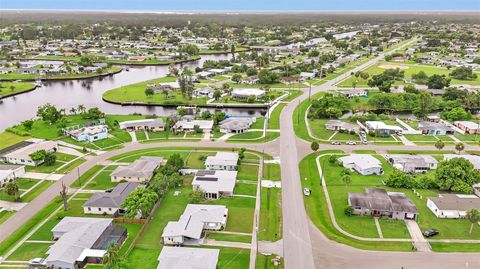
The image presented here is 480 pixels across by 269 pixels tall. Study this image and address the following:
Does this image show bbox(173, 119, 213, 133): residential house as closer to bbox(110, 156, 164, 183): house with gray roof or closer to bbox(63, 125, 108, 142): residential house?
bbox(63, 125, 108, 142): residential house

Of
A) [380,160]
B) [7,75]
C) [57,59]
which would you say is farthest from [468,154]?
[57,59]

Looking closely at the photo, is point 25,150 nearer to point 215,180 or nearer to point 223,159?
point 223,159

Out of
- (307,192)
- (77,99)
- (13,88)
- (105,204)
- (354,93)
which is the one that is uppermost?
(13,88)

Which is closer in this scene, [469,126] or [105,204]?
[105,204]

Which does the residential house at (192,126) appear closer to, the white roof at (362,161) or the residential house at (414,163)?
the white roof at (362,161)

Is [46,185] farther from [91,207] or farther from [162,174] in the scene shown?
[162,174]

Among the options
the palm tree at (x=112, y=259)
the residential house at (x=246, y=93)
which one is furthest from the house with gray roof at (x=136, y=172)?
the residential house at (x=246, y=93)

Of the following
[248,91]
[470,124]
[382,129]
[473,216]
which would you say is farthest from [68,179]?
[470,124]
